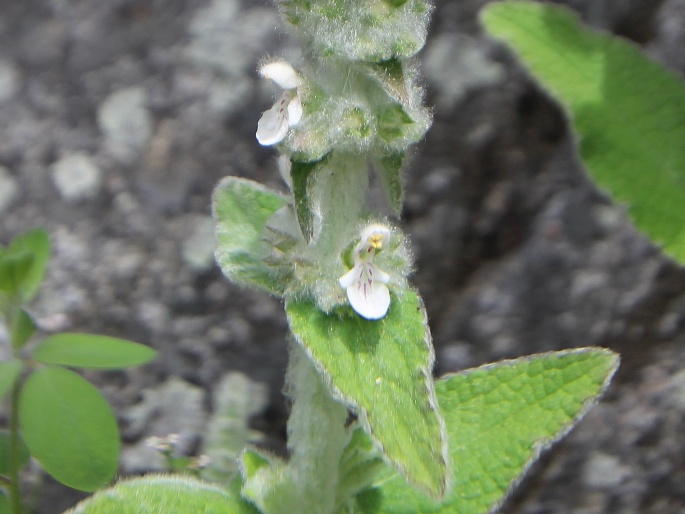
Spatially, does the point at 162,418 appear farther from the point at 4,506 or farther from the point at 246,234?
the point at 246,234

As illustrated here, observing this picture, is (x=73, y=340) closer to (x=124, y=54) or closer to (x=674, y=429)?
(x=124, y=54)

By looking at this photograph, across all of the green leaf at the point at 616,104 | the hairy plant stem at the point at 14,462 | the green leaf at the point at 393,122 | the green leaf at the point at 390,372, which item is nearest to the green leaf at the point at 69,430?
the hairy plant stem at the point at 14,462

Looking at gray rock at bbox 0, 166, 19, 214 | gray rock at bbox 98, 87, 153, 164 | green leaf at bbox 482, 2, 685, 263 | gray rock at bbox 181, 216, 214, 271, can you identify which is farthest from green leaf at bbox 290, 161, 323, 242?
gray rock at bbox 0, 166, 19, 214

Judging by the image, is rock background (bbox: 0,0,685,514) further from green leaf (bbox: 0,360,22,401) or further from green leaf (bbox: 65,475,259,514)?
green leaf (bbox: 65,475,259,514)

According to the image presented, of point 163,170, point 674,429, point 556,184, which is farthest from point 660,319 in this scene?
point 163,170

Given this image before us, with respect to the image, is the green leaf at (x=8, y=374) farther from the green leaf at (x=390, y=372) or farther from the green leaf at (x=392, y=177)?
the green leaf at (x=392, y=177)

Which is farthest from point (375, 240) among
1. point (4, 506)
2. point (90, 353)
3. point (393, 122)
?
point (4, 506)
